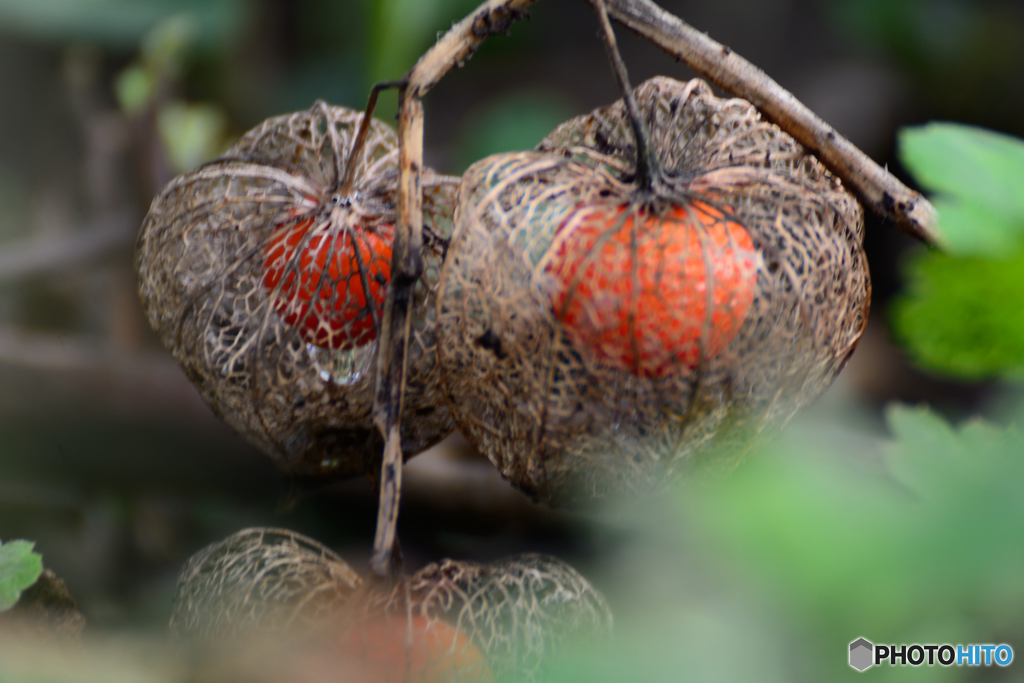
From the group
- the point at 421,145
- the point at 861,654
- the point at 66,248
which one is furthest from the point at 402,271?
the point at 66,248

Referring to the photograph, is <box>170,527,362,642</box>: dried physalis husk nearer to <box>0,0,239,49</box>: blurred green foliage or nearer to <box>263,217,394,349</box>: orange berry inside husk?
<box>263,217,394,349</box>: orange berry inside husk

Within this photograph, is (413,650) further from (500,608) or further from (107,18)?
(107,18)

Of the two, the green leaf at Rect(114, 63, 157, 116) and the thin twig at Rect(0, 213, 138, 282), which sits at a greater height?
the green leaf at Rect(114, 63, 157, 116)

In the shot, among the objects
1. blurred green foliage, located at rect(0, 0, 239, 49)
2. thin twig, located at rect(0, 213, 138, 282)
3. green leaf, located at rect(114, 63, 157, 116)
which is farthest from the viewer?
blurred green foliage, located at rect(0, 0, 239, 49)

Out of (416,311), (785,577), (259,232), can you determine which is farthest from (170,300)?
(785,577)

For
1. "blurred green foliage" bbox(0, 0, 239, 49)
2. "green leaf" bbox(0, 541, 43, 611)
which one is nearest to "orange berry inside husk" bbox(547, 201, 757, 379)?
"green leaf" bbox(0, 541, 43, 611)

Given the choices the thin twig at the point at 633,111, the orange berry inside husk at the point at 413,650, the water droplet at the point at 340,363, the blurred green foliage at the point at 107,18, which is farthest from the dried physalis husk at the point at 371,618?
the blurred green foliage at the point at 107,18

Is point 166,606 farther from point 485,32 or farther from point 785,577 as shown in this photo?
point 785,577
